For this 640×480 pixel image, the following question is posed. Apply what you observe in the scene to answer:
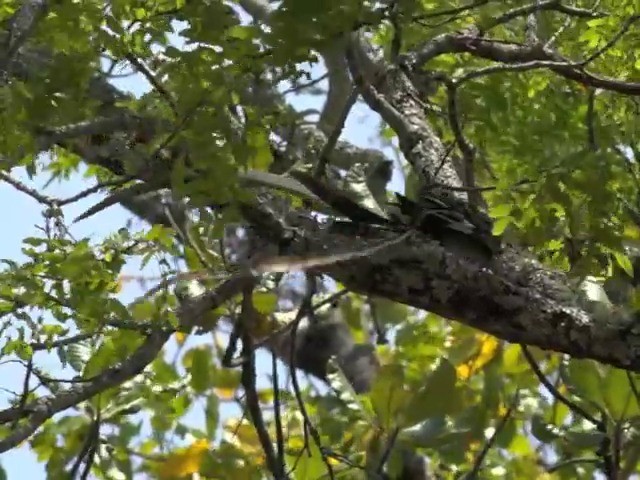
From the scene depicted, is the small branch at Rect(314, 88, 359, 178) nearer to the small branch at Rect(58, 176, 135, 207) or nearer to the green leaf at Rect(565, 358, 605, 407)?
the small branch at Rect(58, 176, 135, 207)

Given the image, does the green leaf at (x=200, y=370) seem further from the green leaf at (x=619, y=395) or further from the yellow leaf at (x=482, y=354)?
the green leaf at (x=619, y=395)

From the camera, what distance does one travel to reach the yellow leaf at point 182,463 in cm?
217

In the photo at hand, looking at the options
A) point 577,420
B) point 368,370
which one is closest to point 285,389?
point 368,370

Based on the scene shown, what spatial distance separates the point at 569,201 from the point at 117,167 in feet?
2.69

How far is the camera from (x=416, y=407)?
1713 millimetres

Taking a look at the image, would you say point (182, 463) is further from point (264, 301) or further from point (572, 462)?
point (572, 462)

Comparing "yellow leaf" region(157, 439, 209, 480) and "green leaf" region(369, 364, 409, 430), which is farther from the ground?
"yellow leaf" region(157, 439, 209, 480)

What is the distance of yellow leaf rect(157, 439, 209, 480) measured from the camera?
2174 mm

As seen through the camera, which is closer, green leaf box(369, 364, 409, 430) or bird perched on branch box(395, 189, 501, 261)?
bird perched on branch box(395, 189, 501, 261)

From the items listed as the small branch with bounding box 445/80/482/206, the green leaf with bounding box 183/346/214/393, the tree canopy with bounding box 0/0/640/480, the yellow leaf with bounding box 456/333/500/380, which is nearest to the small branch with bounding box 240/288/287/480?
the tree canopy with bounding box 0/0/640/480

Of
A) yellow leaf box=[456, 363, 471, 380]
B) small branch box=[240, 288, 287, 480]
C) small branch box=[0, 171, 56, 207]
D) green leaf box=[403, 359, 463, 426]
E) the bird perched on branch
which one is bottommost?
green leaf box=[403, 359, 463, 426]

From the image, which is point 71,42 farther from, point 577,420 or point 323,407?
point 577,420

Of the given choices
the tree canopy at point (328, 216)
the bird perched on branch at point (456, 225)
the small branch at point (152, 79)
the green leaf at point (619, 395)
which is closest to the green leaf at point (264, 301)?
the tree canopy at point (328, 216)

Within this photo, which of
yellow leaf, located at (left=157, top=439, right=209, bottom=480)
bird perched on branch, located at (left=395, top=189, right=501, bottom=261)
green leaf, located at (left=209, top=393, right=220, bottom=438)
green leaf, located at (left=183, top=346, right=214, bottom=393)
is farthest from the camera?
green leaf, located at (left=209, top=393, right=220, bottom=438)
